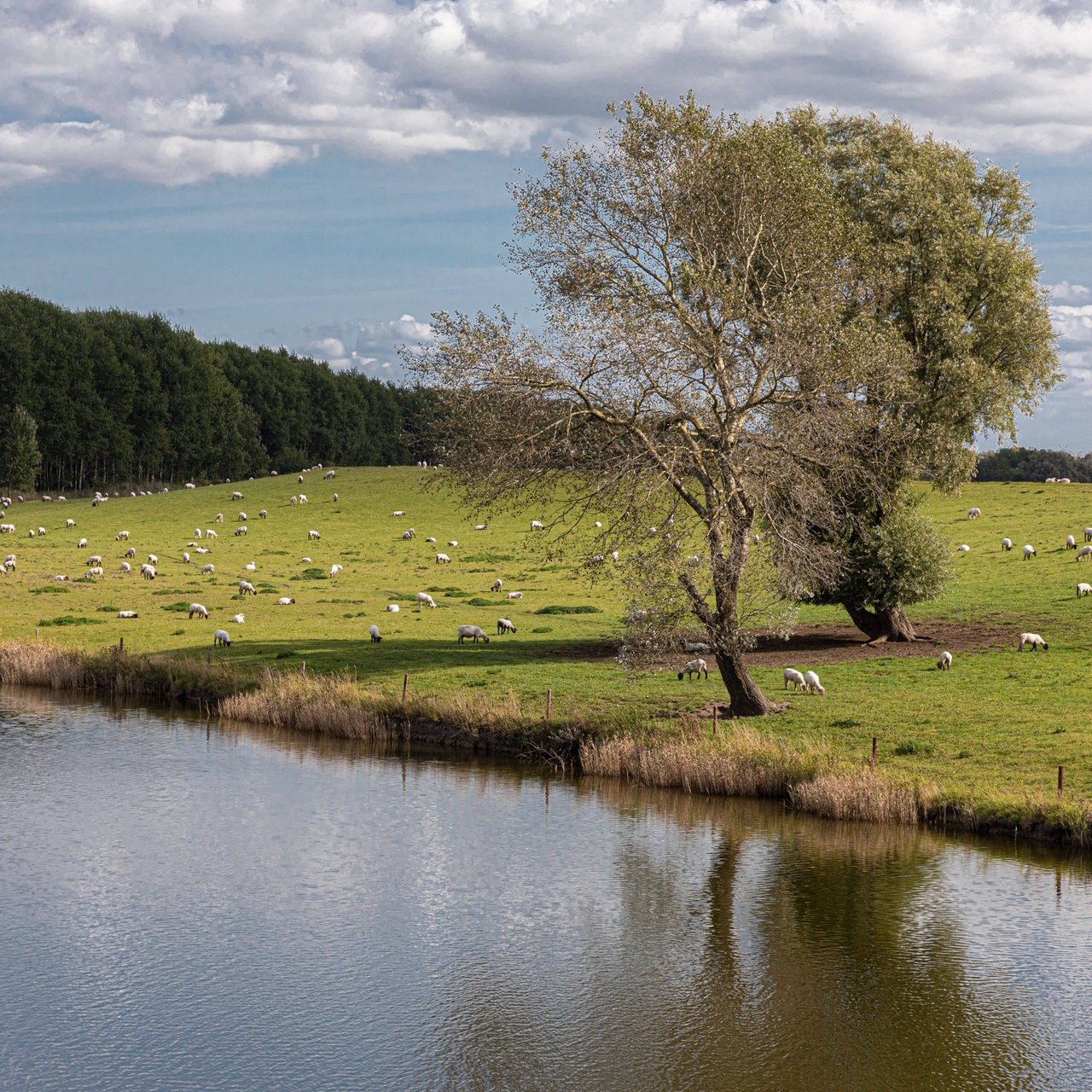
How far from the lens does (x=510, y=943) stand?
2486 centimetres

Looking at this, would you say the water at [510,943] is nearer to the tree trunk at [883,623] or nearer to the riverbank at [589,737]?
the riverbank at [589,737]

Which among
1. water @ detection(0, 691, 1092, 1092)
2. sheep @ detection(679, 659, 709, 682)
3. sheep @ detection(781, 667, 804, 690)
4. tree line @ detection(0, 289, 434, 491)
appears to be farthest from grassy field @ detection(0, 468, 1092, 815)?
tree line @ detection(0, 289, 434, 491)

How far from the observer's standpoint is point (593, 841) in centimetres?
3180

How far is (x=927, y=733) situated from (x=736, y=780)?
660 centimetres

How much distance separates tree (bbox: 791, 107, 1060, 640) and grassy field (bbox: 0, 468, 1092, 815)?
22.5 ft

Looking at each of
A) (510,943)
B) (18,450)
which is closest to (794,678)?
(510,943)

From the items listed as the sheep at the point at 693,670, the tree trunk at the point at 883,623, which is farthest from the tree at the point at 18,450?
the tree trunk at the point at 883,623

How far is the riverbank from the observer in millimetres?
32031

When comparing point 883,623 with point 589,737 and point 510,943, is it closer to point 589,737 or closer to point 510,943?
point 589,737

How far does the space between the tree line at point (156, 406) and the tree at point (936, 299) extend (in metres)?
85.1

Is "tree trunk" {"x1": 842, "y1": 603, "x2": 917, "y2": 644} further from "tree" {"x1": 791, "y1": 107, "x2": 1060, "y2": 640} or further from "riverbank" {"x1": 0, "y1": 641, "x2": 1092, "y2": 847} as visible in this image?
"riverbank" {"x1": 0, "y1": 641, "x2": 1092, "y2": 847}

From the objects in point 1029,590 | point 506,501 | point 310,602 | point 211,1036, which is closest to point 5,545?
point 310,602

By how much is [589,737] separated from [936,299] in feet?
79.1

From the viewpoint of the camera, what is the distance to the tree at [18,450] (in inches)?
5074
